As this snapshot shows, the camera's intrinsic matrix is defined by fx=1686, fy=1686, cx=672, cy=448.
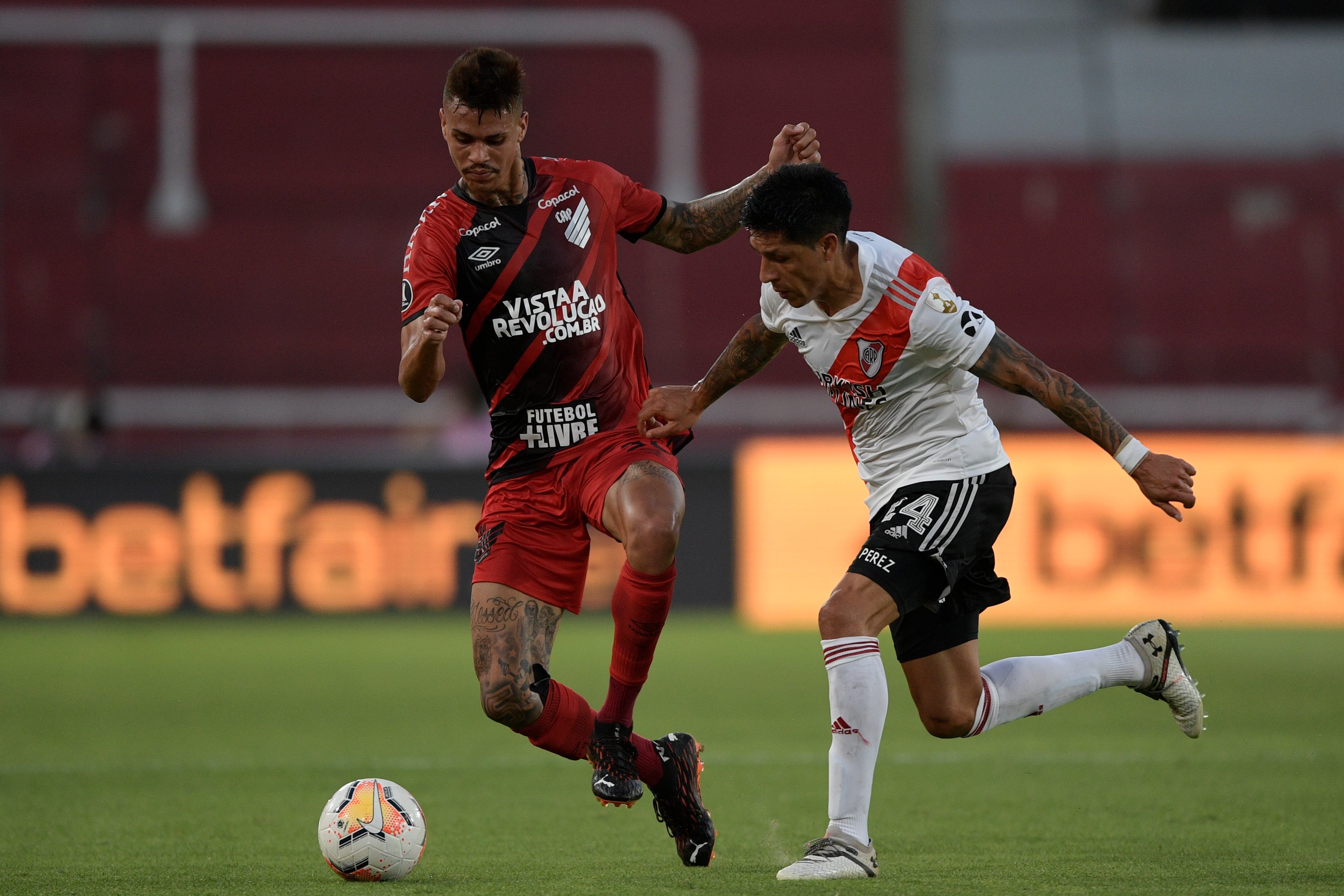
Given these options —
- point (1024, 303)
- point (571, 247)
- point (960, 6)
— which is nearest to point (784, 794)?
point (571, 247)

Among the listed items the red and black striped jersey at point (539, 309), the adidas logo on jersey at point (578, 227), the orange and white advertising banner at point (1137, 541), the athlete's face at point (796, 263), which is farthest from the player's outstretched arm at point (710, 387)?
the orange and white advertising banner at point (1137, 541)

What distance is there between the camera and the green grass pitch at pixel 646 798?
4762mm

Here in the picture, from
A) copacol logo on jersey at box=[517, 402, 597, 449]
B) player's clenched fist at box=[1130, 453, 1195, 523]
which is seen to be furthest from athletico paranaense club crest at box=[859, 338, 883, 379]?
copacol logo on jersey at box=[517, 402, 597, 449]

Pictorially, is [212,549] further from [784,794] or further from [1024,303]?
[1024,303]

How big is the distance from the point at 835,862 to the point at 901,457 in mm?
1242

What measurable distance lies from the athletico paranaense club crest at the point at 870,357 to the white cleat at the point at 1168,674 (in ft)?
4.43

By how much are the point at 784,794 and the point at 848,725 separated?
1.84 meters

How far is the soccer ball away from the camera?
466cm

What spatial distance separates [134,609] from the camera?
43.3 ft

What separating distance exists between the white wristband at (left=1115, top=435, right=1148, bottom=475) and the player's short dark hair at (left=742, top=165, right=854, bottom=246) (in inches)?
38.9

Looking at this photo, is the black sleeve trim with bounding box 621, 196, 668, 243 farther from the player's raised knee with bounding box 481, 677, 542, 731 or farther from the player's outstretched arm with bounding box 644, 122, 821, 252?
the player's raised knee with bounding box 481, 677, 542, 731

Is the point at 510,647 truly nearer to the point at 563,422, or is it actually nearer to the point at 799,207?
the point at 563,422

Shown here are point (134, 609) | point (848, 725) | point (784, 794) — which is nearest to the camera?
point (848, 725)

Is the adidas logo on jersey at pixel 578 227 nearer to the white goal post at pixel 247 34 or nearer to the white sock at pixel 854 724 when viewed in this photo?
the white sock at pixel 854 724
